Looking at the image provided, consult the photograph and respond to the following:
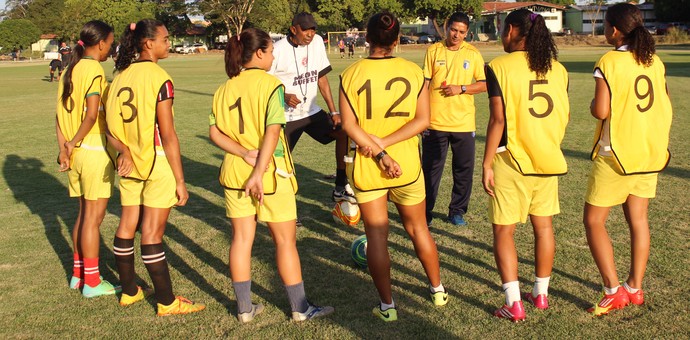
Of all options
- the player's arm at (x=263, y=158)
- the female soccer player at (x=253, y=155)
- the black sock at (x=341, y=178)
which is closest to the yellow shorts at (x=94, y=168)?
the female soccer player at (x=253, y=155)

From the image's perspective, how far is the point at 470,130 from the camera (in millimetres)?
6605

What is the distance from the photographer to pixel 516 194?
426cm

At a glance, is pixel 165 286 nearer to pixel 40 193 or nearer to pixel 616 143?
pixel 616 143

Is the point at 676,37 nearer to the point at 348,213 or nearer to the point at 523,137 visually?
the point at 348,213

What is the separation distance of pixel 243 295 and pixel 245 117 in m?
1.25

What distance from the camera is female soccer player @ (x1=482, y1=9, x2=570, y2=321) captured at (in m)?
4.09

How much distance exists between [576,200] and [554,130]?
3.64 metres

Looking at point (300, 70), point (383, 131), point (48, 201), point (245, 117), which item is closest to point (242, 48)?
point (245, 117)

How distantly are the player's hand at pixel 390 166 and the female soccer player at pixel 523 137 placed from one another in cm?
60

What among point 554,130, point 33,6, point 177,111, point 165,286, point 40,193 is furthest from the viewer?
point 33,6

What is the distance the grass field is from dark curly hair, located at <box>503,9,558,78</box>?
1.74m

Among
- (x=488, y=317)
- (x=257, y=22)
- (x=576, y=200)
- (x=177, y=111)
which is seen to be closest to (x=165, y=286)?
(x=488, y=317)

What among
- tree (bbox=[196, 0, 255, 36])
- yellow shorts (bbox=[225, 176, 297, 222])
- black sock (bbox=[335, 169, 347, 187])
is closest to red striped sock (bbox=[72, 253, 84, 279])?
yellow shorts (bbox=[225, 176, 297, 222])

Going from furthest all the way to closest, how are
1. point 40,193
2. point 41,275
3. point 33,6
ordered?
point 33,6 < point 40,193 < point 41,275
